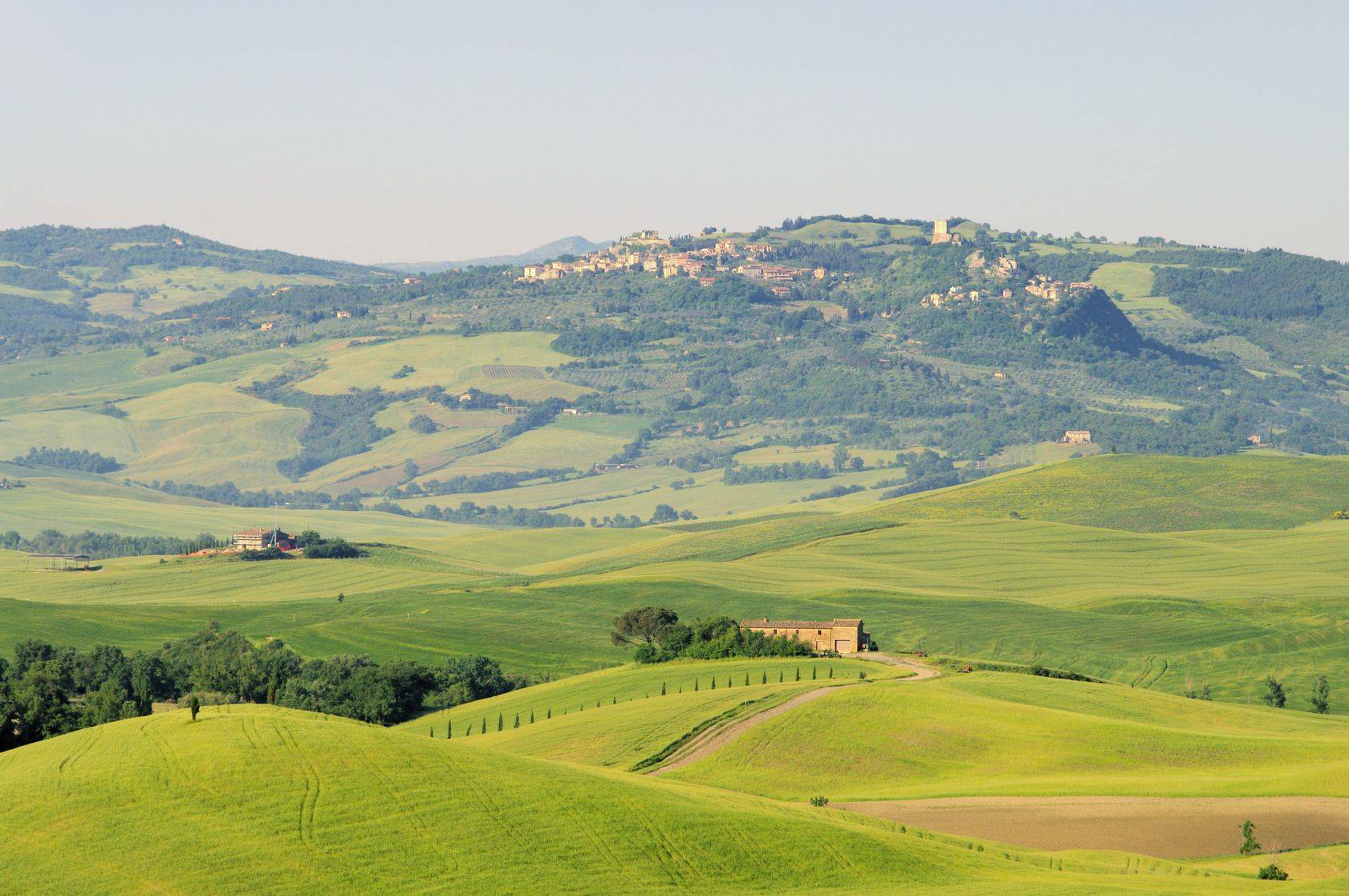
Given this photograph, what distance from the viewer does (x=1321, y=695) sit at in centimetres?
13038

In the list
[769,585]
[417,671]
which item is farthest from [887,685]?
[769,585]

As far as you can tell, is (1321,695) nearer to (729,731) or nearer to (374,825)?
(729,731)

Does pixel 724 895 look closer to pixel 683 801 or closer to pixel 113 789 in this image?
pixel 683 801

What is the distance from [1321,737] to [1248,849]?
30.0 meters

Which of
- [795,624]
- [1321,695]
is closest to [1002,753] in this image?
[1321,695]

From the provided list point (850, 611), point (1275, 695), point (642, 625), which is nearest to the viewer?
point (1275, 695)

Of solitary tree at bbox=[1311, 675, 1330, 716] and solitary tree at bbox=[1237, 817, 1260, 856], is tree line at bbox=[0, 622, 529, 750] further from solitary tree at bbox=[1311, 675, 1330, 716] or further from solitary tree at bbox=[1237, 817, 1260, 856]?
solitary tree at bbox=[1237, 817, 1260, 856]

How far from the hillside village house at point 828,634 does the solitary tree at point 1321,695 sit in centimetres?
3235

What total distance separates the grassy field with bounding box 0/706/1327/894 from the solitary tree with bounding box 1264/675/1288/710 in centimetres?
6629

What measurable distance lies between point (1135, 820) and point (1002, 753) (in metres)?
15.2

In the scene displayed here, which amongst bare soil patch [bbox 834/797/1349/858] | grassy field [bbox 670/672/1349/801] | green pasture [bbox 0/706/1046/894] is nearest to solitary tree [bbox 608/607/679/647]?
grassy field [bbox 670/672/1349/801]

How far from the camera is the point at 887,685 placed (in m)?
106

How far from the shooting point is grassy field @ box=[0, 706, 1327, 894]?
5547 cm

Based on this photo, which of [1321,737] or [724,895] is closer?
[724,895]
